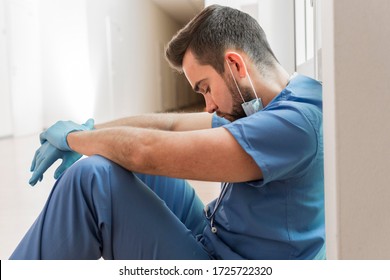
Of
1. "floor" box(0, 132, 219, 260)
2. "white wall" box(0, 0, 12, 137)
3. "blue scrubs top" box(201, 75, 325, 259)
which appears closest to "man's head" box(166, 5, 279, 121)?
"blue scrubs top" box(201, 75, 325, 259)

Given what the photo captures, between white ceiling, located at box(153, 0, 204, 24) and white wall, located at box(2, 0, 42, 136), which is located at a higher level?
white ceiling, located at box(153, 0, 204, 24)

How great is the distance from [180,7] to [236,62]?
926 centimetres

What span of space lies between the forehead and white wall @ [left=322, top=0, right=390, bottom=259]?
41cm

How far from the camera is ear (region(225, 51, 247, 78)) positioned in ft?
3.42

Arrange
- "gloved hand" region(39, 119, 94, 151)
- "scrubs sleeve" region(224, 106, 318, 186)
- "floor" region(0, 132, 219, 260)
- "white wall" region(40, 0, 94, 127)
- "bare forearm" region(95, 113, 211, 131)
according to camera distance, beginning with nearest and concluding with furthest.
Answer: "scrubs sleeve" region(224, 106, 318, 186), "gloved hand" region(39, 119, 94, 151), "bare forearm" region(95, 113, 211, 131), "floor" region(0, 132, 219, 260), "white wall" region(40, 0, 94, 127)

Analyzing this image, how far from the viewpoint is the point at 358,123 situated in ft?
2.28

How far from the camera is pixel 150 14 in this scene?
897cm

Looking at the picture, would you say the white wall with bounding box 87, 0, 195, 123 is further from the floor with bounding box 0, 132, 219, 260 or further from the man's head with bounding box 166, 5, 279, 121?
the man's head with bounding box 166, 5, 279, 121

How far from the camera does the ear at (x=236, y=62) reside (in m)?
1.04

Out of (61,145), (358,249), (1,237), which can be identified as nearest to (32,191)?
(1,237)

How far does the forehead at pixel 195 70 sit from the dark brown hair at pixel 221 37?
0.01m

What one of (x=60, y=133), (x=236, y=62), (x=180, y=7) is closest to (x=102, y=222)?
(x=60, y=133)

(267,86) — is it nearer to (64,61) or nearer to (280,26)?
(280,26)

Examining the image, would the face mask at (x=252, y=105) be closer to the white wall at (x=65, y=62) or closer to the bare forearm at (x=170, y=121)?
the bare forearm at (x=170, y=121)
